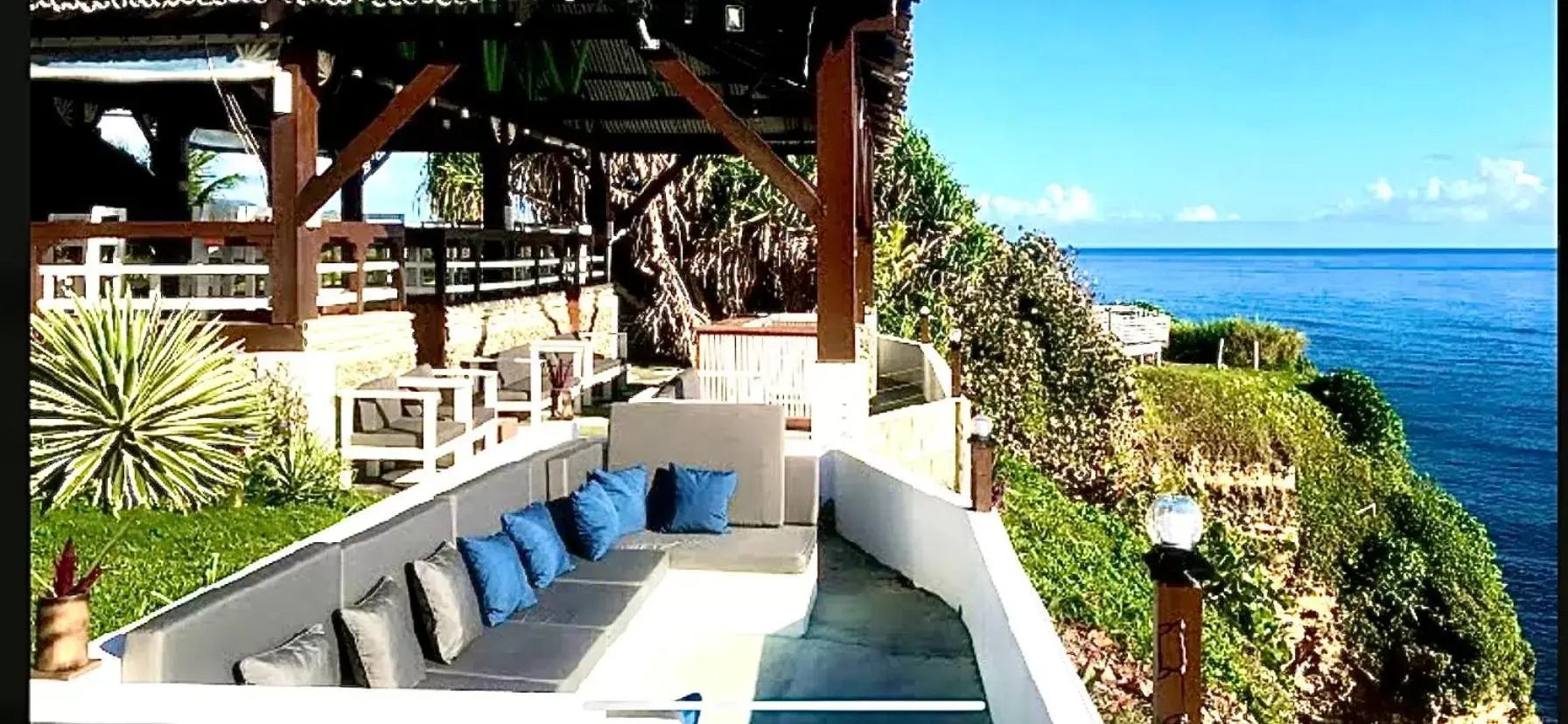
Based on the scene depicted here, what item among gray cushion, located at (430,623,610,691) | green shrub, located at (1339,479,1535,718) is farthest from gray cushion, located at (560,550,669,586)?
green shrub, located at (1339,479,1535,718)

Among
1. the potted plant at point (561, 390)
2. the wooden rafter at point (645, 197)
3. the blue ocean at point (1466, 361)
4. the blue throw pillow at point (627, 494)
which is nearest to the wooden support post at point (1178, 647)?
the blue ocean at point (1466, 361)

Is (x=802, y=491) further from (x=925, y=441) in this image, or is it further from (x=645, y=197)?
(x=645, y=197)

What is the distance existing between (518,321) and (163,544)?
7854 mm

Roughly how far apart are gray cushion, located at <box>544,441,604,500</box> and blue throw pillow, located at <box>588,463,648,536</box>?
0.26 ft

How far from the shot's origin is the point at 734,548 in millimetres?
6121

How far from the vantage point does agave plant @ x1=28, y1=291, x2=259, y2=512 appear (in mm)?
6703

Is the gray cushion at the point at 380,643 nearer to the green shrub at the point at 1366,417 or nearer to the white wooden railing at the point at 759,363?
the white wooden railing at the point at 759,363

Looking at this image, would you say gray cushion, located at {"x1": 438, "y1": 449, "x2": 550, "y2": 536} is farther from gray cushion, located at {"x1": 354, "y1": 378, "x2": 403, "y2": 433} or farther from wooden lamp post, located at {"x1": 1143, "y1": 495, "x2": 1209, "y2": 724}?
wooden lamp post, located at {"x1": 1143, "y1": 495, "x2": 1209, "y2": 724}

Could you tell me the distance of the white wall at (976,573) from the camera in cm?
377

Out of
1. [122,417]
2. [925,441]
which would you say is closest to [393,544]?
[122,417]

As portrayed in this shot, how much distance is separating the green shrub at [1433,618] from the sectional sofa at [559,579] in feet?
58.8

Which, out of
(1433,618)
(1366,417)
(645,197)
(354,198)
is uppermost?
(645,197)

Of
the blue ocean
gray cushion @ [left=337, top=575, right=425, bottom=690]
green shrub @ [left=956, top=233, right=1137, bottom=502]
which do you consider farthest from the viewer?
the blue ocean

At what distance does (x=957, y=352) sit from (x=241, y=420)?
7.06 metres
